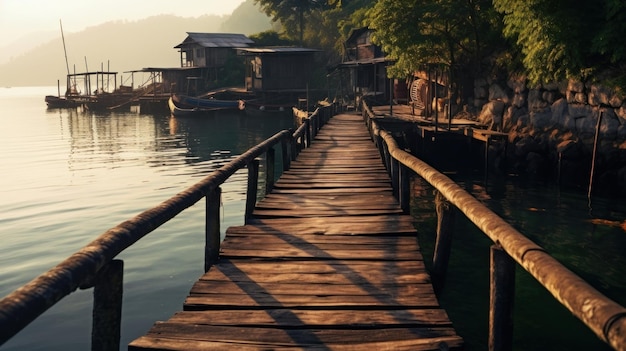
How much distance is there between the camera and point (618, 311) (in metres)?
2.08

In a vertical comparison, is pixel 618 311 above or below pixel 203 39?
below

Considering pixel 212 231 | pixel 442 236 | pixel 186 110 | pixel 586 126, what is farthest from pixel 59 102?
pixel 442 236

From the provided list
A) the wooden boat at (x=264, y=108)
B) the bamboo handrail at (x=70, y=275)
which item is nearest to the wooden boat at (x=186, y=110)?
the wooden boat at (x=264, y=108)

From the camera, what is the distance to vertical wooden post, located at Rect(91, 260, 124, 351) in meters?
3.15

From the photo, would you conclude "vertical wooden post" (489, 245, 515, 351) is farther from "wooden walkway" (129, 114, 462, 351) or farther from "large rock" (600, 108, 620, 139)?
"large rock" (600, 108, 620, 139)

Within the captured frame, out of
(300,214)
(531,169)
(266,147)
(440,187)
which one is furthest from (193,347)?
(531,169)

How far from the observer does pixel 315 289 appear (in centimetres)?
453

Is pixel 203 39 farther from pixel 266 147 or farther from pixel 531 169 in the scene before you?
pixel 266 147

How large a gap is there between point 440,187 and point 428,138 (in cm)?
1703

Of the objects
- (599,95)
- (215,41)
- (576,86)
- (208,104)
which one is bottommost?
(599,95)

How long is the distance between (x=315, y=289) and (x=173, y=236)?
30.5 feet

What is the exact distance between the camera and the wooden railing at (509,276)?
6.94 ft

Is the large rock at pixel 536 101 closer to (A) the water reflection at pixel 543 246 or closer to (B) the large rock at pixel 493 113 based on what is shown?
(B) the large rock at pixel 493 113

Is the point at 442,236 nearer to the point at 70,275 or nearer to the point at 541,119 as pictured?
the point at 70,275
